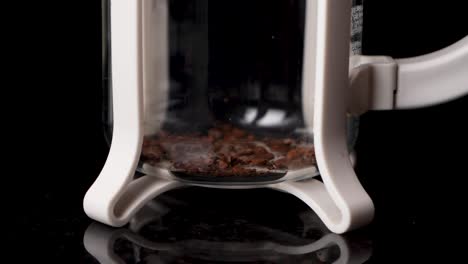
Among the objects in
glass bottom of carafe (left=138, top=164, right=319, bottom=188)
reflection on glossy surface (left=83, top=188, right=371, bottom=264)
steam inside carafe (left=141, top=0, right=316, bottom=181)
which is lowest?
reflection on glossy surface (left=83, top=188, right=371, bottom=264)

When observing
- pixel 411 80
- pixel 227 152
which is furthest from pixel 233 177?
pixel 411 80

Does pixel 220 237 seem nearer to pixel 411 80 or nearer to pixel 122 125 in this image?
pixel 122 125

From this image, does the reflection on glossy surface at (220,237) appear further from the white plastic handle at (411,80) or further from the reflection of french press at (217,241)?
the white plastic handle at (411,80)

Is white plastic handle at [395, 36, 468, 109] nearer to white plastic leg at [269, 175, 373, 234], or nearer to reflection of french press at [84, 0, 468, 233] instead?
reflection of french press at [84, 0, 468, 233]

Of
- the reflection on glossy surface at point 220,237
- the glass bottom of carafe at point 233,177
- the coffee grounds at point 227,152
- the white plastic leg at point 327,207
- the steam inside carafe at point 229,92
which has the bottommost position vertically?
the reflection on glossy surface at point 220,237

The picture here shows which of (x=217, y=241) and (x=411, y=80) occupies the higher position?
(x=411, y=80)

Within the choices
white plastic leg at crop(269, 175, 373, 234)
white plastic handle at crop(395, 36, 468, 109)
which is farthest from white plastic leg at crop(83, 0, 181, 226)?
white plastic handle at crop(395, 36, 468, 109)

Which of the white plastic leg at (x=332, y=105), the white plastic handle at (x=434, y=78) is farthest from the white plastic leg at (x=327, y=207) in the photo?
the white plastic handle at (x=434, y=78)
